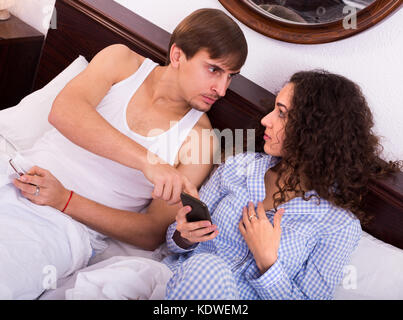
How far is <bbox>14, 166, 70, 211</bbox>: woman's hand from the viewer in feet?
4.36

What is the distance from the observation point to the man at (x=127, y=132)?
4.48ft

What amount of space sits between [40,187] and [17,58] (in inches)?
46.1

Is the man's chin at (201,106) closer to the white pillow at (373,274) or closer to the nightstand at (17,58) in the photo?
the white pillow at (373,274)

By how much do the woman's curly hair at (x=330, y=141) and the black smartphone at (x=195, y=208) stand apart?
0.98ft

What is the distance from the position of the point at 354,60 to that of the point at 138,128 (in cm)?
83

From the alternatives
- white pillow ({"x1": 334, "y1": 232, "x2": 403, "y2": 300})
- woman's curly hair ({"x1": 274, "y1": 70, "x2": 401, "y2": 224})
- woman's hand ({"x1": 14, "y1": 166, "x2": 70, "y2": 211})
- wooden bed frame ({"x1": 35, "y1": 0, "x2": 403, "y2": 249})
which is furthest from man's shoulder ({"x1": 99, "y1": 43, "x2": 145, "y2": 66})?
white pillow ({"x1": 334, "y1": 232, "x2": 403, "y2": 300})

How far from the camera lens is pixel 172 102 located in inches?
64.3

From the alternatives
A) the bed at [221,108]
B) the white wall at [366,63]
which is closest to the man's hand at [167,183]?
the bed at [221,108]

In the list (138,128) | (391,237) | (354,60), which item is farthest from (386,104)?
(138,128)

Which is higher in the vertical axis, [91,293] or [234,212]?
[234,212]

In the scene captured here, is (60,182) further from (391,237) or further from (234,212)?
(391,237)

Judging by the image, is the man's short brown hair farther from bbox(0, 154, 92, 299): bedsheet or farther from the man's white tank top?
bbox(0, 154, 92, 299): bedsheet

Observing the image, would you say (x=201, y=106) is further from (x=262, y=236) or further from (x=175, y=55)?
(x=262, y=236)

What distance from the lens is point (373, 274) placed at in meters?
1.27
